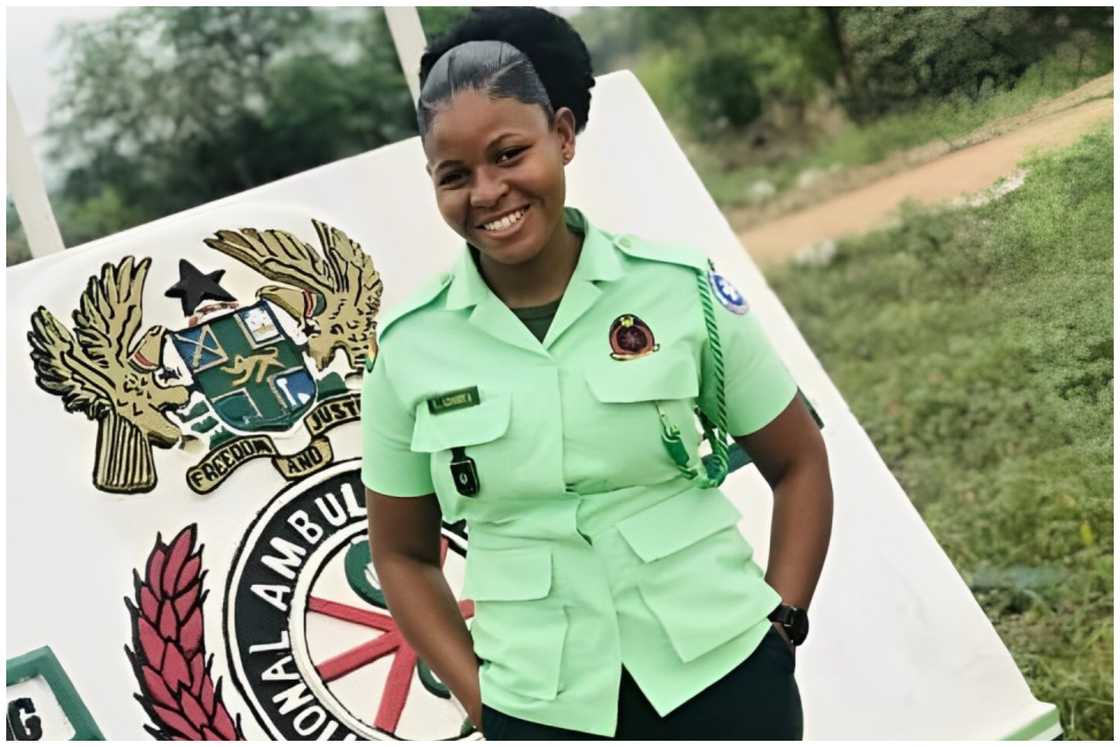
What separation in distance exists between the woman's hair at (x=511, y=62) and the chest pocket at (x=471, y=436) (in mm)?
374

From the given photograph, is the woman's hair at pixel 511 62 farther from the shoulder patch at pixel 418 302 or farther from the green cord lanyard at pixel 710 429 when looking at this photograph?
the green cord lanyard at pixel 710 429

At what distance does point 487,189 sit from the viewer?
197cm

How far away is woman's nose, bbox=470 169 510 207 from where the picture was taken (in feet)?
6.45

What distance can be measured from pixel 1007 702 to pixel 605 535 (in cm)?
160

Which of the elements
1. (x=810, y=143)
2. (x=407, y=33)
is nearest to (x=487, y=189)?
(x=407, y=33)

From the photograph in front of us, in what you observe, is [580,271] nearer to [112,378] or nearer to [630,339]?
[630,339]

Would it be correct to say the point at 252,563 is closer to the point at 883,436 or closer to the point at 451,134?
the point at 451,134

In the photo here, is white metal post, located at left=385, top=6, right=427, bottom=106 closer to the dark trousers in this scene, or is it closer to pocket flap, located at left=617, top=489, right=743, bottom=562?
pocket flap, located at left=617, top=489, right=743, bottom=562

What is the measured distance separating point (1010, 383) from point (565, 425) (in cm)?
410

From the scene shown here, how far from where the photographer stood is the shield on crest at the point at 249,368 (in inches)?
119

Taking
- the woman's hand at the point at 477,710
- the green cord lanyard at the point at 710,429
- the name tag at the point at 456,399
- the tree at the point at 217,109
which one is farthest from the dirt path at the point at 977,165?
the tree at the point at 217,109

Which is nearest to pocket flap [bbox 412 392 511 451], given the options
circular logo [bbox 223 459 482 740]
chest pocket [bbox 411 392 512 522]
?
chest pocket [bbox 411 392 512 522]

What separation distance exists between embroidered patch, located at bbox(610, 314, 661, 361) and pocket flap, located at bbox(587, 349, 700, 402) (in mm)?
11

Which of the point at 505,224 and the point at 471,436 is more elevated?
the point at 505,224
